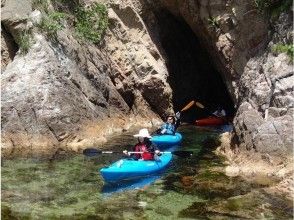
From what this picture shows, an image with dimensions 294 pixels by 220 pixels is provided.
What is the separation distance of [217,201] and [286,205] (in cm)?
138

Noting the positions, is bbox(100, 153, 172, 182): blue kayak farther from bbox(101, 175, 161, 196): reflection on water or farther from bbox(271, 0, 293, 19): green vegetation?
bbox(271, 0, 293, 19): green vegetation

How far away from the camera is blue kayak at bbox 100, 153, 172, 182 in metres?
11.1

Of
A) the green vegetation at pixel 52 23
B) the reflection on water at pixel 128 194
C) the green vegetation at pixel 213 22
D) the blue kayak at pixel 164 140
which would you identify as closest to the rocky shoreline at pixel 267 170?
the reflection on water at pixel 128 194

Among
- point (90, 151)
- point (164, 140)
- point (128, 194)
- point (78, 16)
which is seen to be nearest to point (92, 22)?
point (78, 16)

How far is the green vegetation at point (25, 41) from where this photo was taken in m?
15.6

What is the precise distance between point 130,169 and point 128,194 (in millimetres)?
1040

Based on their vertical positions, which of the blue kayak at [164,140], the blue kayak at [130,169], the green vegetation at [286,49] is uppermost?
the green vegetation at [286,49]

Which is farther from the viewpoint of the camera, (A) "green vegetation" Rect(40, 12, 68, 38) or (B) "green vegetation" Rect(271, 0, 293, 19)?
(A) "green vegetation" Rect(40, 12, 68, 38)

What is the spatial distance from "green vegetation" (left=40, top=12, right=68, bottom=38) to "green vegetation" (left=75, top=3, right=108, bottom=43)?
143cm

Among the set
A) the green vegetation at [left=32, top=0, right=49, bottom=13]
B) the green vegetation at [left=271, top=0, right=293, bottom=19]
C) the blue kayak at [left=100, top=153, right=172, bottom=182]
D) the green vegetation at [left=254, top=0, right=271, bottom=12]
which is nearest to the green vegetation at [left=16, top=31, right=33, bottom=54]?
the green vegetation at [left=32, top=0, right=49, bottom=13]

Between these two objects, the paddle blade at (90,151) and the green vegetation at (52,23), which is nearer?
the paddle blade at (90,151)

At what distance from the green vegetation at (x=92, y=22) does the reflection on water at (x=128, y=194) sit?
619 centimetres

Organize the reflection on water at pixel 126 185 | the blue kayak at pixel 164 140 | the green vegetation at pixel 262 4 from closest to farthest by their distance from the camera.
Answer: the reflection on water at pixel 126 185
the green vegetation at pixel 262 4
the blue kayak at pixel 164 140

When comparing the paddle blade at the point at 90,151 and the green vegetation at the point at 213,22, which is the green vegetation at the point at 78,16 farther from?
the paddle blade at the point at 90,151
